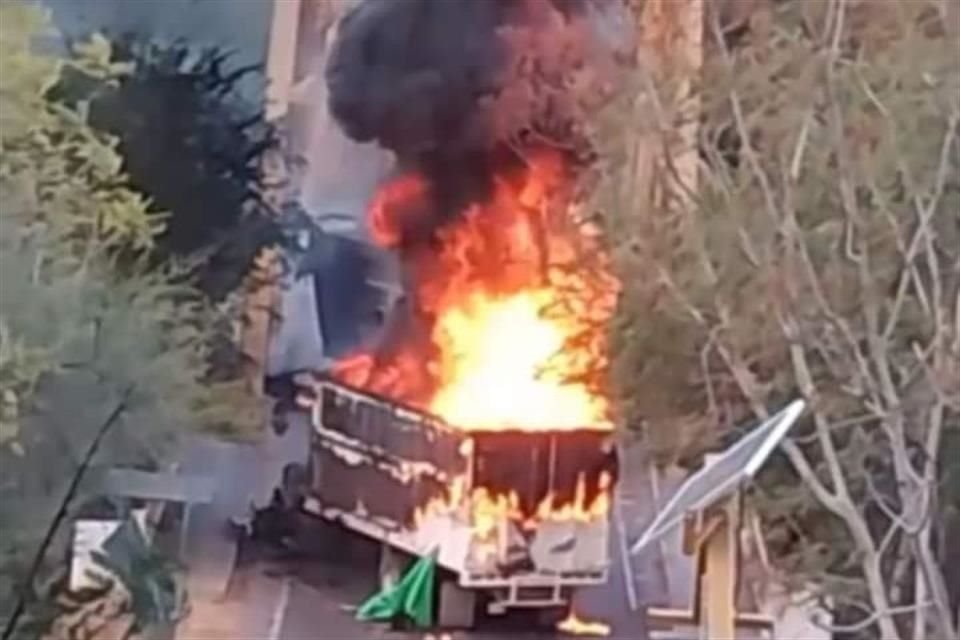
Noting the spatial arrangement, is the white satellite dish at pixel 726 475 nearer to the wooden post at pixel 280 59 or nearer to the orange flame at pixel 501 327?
the orange flame at pixel 501 327

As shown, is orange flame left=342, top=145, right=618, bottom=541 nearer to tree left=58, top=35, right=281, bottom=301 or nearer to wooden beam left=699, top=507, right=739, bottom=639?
tree left=58, top=35, right=281, bottom=301

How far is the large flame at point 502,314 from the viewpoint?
216 inches

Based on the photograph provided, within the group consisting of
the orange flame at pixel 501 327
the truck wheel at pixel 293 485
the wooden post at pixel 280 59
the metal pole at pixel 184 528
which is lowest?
the metal pole at pixel 184 528

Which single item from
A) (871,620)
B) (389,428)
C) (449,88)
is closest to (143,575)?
(389,428)

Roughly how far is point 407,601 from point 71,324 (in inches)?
49.9

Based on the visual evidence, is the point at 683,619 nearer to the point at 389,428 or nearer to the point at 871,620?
the point at 871,620

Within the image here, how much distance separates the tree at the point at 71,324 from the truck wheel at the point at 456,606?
771 millimetres

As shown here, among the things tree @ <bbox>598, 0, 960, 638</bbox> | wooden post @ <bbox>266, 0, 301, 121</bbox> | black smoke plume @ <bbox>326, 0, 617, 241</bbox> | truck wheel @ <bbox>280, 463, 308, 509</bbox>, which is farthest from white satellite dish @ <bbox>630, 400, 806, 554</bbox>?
A: wooden post @ <bbox>266, 0, 301, 121</bbox>

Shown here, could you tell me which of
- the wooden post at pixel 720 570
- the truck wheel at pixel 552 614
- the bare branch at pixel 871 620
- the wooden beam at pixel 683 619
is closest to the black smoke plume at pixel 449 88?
the truck wheel at pixel 552 614

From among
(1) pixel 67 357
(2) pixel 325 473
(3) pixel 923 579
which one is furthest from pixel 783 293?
(1) pixel 67 357

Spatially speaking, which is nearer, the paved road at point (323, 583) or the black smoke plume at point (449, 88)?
the paved road at point (323, 583)

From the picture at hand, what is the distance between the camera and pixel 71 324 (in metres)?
5.13

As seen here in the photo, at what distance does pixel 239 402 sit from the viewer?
213 inches

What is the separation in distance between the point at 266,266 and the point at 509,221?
2.45ft
